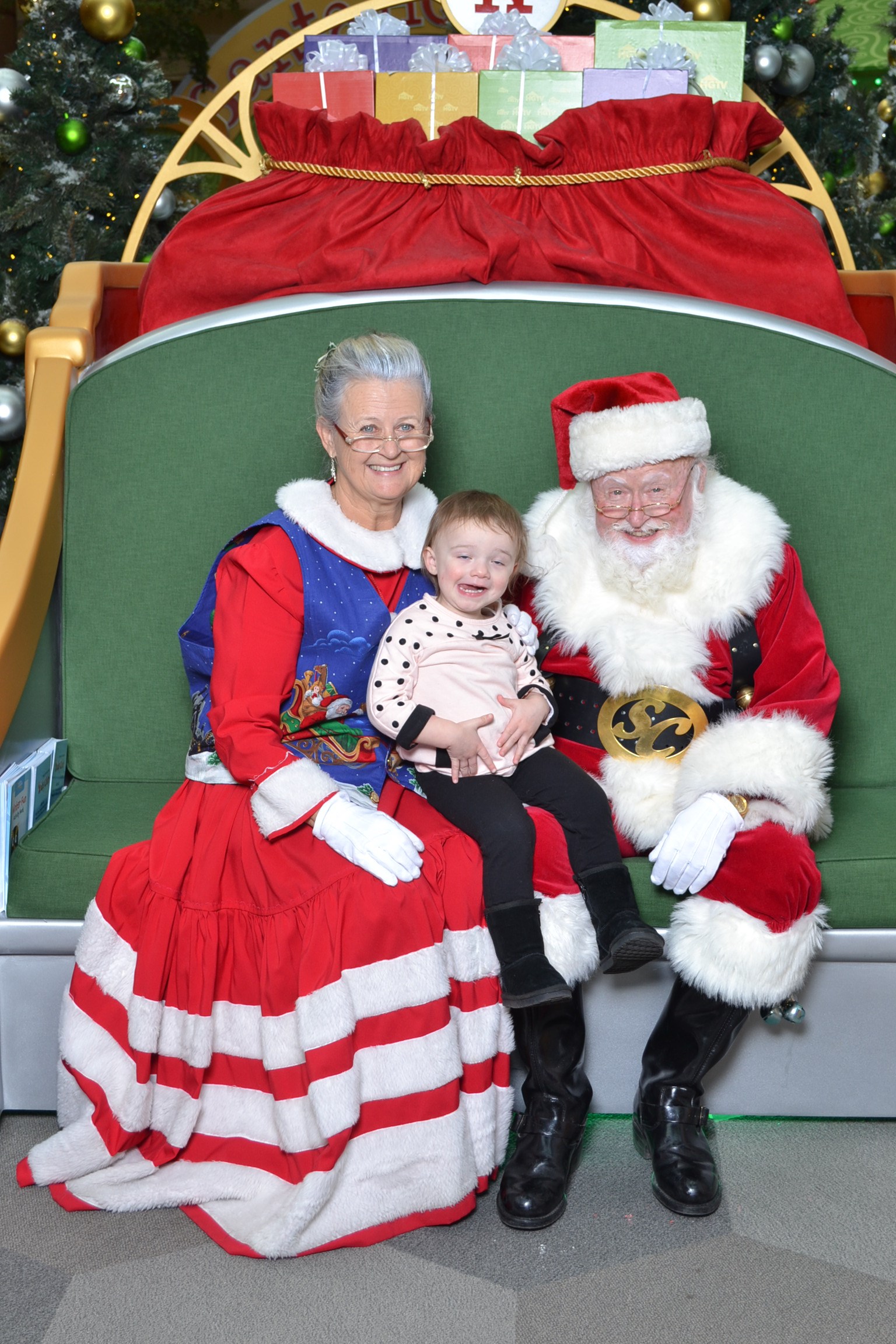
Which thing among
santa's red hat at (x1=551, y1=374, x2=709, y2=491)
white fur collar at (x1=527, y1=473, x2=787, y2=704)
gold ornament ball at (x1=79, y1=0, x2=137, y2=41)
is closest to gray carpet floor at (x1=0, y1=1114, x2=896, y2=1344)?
white fur collar at (x1=527, y1=473, x2=787, y2=704)

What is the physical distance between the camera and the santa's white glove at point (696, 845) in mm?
2004

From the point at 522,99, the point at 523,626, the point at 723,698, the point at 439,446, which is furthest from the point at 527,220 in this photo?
the point at 723,698

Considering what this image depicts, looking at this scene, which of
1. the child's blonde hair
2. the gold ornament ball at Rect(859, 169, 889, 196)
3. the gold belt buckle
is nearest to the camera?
the child's blonde hair

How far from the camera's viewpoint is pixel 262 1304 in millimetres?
1746

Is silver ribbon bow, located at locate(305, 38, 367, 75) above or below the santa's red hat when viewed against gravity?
above

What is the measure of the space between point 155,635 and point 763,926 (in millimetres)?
1366

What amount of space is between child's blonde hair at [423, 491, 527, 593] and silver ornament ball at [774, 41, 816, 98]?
3.16m

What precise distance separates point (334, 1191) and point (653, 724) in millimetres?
998

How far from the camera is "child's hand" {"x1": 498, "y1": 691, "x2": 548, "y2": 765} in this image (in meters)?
2.12

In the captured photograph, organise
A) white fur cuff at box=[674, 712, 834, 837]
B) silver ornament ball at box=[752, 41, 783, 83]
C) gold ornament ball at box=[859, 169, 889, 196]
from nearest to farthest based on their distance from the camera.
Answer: white fur cuff at box=[674, 712, 834, 837]
silver ornament ball at box=[752, 41, 783, 83]
gold ornament ball at box=[859, 169, 889, 196]

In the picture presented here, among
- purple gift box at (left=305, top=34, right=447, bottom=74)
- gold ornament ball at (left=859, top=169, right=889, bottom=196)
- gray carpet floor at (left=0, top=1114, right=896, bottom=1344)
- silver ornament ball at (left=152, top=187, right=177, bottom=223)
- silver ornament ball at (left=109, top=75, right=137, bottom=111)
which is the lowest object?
gray carpet floor at (left=0, top=1114, right=896, bottom=1344)

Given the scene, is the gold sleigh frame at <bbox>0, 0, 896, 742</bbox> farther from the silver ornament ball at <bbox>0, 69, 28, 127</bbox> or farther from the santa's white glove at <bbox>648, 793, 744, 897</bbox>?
the santa's white glove at <bbox>648, 793, 744, 897</bbox>

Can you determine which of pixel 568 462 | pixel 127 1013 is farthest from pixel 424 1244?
pixel 568 462

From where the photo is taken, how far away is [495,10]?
11.0 ft
